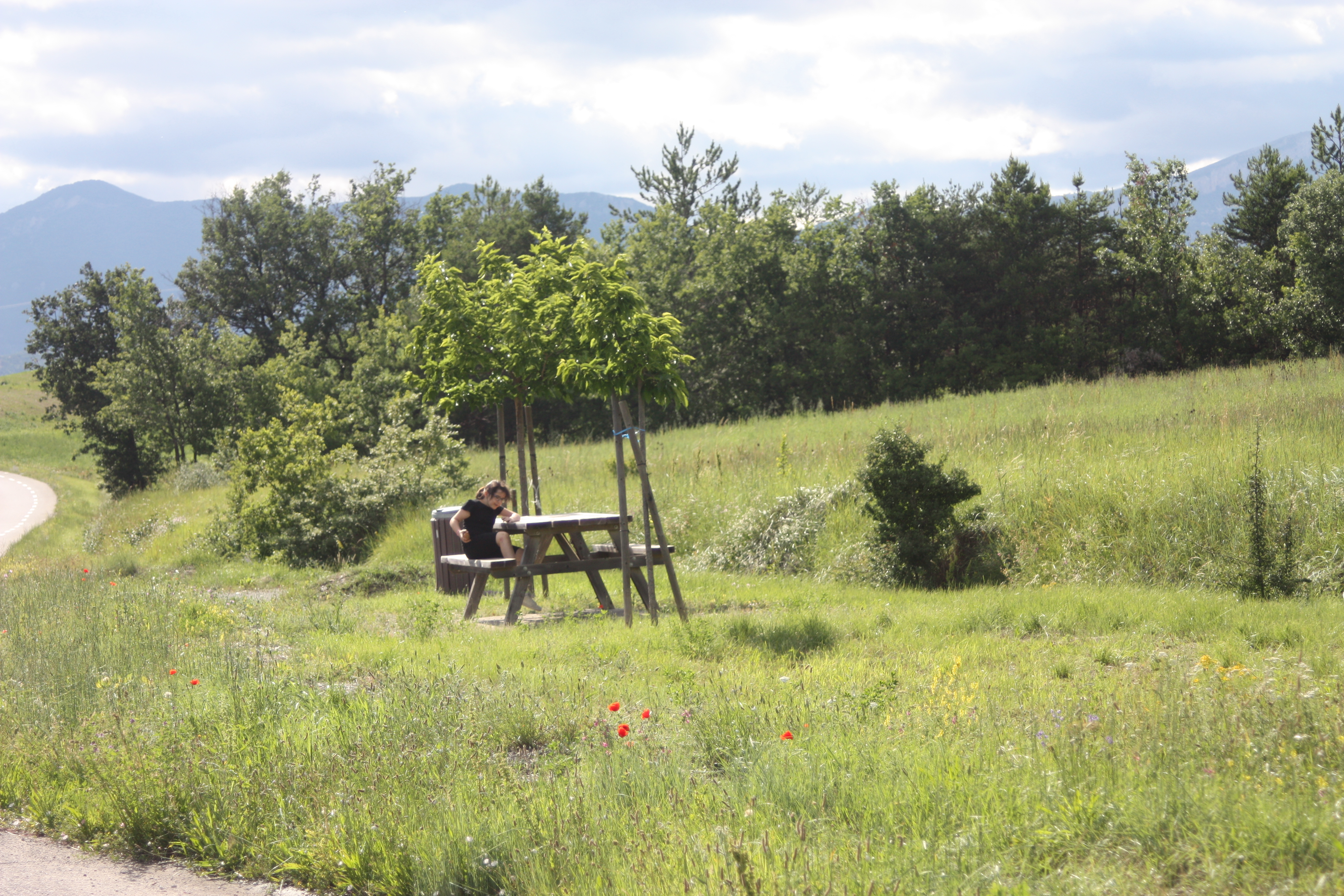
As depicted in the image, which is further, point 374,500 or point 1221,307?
point 1221,307

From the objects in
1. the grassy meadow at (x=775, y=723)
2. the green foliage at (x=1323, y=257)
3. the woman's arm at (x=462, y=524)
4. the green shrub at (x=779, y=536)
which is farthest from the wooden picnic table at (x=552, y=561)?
the green foliage at (x=1323, y=257)

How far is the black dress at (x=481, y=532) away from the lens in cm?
1027

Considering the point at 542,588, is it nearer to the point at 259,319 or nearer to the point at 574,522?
the point at 574,522

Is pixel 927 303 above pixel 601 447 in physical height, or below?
above

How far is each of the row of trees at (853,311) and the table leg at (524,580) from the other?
18.4 m

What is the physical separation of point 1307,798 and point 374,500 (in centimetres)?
1492

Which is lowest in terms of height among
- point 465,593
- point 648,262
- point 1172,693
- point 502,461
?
point 465,593

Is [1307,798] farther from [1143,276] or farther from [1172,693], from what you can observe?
[1143,276]

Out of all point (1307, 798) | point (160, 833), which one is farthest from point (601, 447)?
point (1307, 798)

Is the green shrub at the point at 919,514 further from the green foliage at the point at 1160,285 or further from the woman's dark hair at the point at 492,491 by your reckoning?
the green foliage at the point at 1160,285

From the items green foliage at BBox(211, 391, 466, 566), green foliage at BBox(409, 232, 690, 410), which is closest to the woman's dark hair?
green foliage at BBox(409, 232, 690, 410)

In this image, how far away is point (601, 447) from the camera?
24.2m

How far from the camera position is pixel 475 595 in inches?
388

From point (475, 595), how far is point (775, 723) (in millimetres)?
5428
